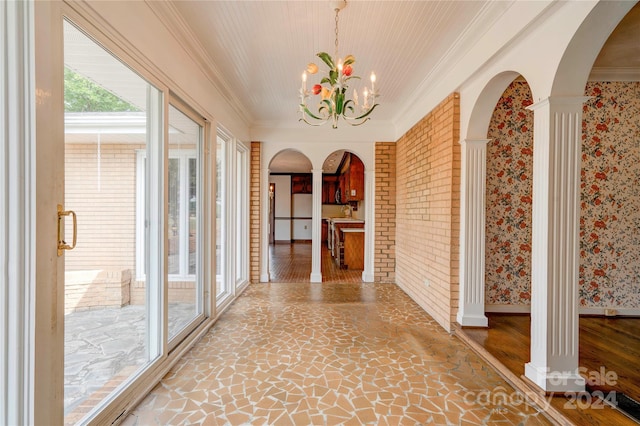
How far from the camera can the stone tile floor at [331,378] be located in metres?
1.75

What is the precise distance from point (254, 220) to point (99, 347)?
122 inches

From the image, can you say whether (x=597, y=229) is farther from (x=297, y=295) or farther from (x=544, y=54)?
(x=297, y=295)

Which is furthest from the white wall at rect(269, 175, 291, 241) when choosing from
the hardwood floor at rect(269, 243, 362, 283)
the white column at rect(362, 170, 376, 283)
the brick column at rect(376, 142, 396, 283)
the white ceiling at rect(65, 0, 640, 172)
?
the white ceiling at rect(65, 0, 640, 172)

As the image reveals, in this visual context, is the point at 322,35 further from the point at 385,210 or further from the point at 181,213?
the point at 385,210

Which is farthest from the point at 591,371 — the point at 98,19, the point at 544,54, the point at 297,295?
the point at 98,19

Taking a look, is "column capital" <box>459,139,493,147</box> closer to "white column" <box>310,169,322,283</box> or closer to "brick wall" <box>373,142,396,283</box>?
"brick wall" <box>373,142,396,283</box>

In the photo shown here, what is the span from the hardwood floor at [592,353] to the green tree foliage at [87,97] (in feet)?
10.8

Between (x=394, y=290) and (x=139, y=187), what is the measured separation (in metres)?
3.74

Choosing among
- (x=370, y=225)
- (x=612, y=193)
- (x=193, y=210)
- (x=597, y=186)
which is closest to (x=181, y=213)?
(x=193, y=210)

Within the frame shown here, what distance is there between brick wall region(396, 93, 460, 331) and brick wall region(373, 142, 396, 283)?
342 millimetres

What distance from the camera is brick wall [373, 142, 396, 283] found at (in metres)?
5.06
